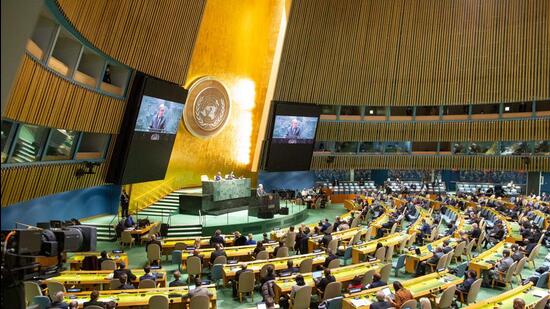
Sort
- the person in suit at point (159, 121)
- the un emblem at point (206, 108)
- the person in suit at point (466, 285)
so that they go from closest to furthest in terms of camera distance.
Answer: the person in suit at point (466, 285), the person in suit at point (159, 121), the un emblem at point (206, 108)

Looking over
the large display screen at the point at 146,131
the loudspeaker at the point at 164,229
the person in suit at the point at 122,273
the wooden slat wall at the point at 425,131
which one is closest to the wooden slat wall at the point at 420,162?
the wooden slat wall at the point at 425,131

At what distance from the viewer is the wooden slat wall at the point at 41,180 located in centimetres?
1071

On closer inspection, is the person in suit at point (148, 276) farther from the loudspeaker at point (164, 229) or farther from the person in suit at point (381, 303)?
the loudspeaker at point (164, 229)

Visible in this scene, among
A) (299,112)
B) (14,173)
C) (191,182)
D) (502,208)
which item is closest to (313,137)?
(299,112)

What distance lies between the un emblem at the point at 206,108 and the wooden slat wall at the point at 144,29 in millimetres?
3463

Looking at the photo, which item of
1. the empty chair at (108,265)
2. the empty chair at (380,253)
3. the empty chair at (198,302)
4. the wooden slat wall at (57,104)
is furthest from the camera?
the empty chair at (380,253)

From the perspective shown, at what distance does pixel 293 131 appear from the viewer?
1027 inches

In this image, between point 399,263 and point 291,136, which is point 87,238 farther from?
point 291,136

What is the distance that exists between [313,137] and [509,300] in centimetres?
1942

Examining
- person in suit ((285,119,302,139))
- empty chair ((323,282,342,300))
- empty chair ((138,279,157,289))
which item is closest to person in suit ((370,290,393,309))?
empty chair ((323,282,342,300))

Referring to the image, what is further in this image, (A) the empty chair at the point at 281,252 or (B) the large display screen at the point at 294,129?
(B) the large display screen at the point at 294,129

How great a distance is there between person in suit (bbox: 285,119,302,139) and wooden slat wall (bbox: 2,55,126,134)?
38.3 ft

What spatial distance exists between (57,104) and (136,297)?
241 inches

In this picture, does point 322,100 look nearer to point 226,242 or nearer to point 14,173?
point 226,242
